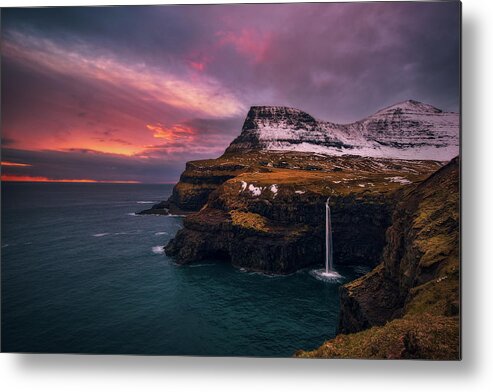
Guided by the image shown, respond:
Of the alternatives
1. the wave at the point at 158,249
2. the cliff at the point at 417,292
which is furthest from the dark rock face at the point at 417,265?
the wave at the point at 158,249

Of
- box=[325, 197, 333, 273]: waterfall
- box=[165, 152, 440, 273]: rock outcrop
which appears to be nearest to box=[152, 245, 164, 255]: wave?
box=[165, 152, 440, 273]: rock outcrop

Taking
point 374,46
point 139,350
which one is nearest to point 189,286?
point 139,350

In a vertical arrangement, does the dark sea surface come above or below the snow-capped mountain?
below

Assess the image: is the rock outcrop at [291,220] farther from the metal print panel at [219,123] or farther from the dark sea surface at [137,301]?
the metal print panel at [219,123]

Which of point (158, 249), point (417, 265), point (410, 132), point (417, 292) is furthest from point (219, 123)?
point (158, 249)

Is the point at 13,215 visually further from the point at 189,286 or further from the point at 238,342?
the point at 189,286

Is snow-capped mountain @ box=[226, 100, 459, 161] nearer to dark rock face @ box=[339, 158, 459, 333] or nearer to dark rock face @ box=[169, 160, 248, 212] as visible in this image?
dark rock face @ box=[339, 158, 459, 333]
